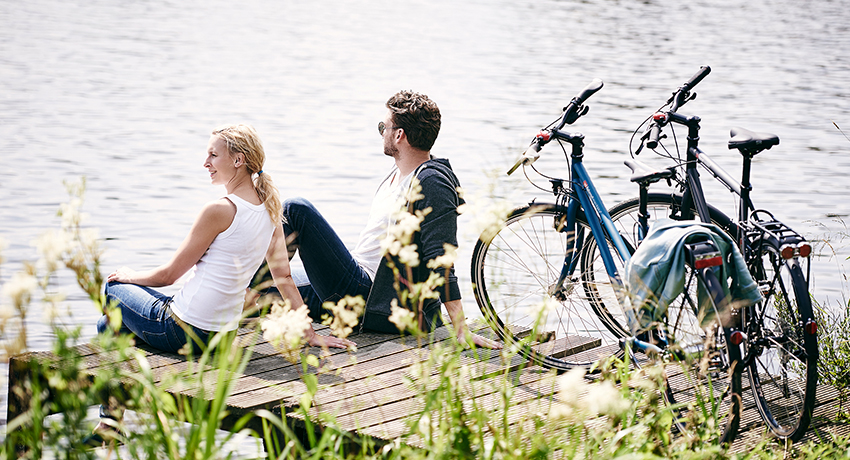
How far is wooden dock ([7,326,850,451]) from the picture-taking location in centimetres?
344

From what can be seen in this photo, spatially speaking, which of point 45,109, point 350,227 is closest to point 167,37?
point 45,109

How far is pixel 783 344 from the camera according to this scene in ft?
11.0

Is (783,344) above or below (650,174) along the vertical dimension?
below

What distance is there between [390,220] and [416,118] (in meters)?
0.50

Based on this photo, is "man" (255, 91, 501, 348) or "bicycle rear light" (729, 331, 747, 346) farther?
"man" (255, 91, 501, 348)

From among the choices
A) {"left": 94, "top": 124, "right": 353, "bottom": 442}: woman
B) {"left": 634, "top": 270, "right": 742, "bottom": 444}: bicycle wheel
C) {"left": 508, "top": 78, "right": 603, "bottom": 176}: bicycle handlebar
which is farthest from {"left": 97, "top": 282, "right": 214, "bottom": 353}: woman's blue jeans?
{"left": 634, "top": 270, "right": 742, "bottom": 444}: bicycle wheel

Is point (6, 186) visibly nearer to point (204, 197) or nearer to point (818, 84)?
point (204, 197)

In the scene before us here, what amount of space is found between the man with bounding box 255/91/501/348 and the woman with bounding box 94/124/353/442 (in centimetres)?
38

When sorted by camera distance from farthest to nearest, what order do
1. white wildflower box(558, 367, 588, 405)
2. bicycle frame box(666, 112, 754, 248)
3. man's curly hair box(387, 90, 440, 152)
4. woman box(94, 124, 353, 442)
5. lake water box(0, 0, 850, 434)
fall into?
1. lake water box(0, 0, 850, 434)
2. man's curly hair box(387, 90, 440, 152)
3. woman box(94, 124, 353, 442)
4. bicycle frame box(666, 112, 754, 248)
5. white wildflower box(558, 367, 588, 405)

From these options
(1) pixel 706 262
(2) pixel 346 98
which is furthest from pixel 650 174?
(2) pixel 346 98

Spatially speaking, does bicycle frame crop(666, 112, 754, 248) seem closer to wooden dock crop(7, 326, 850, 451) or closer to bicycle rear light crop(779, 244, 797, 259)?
bicycle rear light crop(779, 244, 797, 259)

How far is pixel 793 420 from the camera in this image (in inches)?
138

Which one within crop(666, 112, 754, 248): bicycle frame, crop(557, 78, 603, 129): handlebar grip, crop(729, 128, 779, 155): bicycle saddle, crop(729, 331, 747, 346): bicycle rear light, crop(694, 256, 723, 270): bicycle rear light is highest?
crop(557, 78, 603, 129): handlebar grip

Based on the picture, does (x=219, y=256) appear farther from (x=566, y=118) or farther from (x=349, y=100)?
(x=349, y=100)
